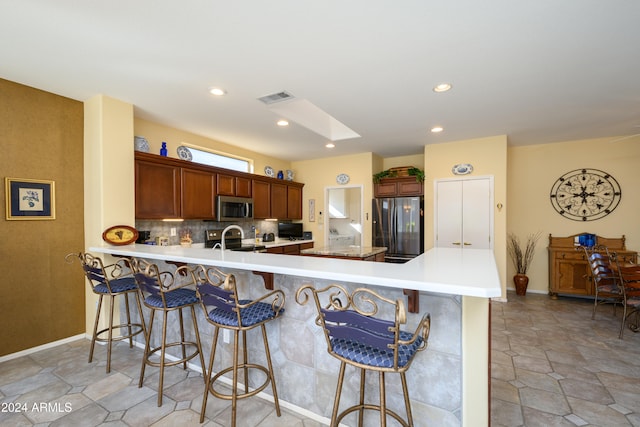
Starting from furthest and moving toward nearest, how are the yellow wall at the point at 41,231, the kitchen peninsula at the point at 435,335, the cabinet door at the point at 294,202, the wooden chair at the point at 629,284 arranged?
the cabinet door at the point at 294,202 → the wooden chair at the point at 629,284 → the yellow wall at the point at 41,231 → the kitchen peninsula at the point at 435,335

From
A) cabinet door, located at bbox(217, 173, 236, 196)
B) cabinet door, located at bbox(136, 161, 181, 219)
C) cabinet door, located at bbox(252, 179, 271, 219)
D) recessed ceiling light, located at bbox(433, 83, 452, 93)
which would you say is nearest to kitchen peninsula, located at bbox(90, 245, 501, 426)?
recessed ceiling light, located at bbox(433, 83, 452, 93)

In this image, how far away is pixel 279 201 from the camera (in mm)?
5723

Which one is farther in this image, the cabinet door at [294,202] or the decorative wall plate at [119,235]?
the cabinet door at [294,202]

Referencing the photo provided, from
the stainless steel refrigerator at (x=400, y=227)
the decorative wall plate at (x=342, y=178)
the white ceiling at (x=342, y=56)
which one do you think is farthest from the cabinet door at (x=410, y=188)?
the white ceiling at (x=342, y=56)

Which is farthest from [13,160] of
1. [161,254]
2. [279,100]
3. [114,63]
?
[279,100]

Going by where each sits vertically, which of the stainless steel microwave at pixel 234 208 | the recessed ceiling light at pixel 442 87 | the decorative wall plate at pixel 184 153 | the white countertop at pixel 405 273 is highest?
the recessed ceiling light at pixel 442 87

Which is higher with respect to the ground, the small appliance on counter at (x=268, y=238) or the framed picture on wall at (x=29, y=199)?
the framed picture on wall at (x=29, y=199)

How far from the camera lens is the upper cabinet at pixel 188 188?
3457mm

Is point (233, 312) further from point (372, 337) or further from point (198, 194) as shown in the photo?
point (198, 194)

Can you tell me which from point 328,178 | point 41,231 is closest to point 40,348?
point 41,231

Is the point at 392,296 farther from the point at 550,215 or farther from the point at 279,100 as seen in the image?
the point at 550,215

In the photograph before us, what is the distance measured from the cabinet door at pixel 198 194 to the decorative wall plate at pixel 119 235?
31.5 inches

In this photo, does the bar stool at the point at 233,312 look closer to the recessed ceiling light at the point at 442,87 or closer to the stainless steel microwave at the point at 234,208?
the recessed ceiling light at the point at 442,87

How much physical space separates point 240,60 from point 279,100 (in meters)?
0.83
